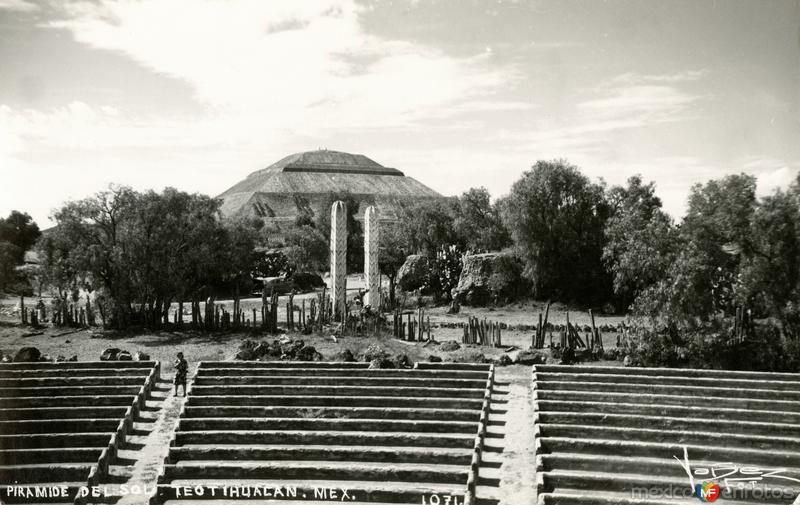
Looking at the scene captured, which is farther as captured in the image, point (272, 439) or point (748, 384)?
point (748, 384)

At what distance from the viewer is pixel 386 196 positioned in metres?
Result: 146

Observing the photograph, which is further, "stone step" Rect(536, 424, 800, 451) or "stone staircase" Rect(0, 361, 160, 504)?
"stone step" Rect(536, 424, 800, 451)

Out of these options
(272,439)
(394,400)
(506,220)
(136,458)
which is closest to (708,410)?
(394,400)

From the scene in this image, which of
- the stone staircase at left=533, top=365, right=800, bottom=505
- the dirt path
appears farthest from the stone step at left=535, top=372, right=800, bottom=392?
the dirt path

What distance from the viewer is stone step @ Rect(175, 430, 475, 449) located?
1873 cm

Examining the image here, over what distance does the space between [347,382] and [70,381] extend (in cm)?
928

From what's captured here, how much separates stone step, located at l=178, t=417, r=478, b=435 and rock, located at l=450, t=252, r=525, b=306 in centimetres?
2853

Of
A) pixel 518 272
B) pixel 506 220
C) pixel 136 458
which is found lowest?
pixel 136 458

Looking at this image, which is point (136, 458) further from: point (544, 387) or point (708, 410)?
point (708, 410)

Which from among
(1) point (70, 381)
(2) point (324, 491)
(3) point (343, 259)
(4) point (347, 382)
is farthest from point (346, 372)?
(3) point (343, 259)

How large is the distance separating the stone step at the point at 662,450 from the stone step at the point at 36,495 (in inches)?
452

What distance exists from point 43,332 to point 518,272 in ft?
98.0

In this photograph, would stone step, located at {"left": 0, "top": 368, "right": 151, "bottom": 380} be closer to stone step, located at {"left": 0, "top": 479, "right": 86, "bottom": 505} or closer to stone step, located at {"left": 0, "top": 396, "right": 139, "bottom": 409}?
stone step, located at {"left": 0, "top": 396, "right": 139, "bottom": 409}

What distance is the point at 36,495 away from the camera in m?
16.2
